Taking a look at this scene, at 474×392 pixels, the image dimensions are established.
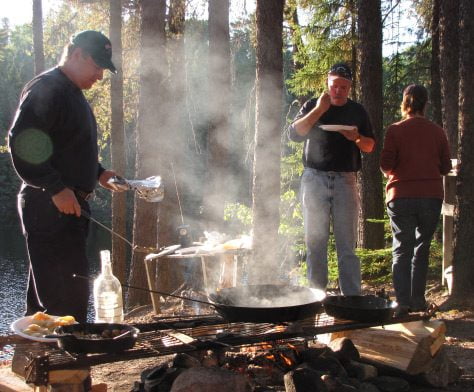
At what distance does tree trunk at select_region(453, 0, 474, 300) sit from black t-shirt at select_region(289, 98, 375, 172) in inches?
54.9

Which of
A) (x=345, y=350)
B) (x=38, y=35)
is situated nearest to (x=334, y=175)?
→ (x=345, y=350)

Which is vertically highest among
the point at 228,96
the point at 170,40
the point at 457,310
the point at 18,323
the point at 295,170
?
the point at 170,40

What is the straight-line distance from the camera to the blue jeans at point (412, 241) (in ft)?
15.2

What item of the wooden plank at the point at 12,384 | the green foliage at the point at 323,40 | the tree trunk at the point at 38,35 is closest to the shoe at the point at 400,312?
the wooden plank at the point at 12,384

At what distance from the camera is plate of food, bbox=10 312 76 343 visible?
261 cm

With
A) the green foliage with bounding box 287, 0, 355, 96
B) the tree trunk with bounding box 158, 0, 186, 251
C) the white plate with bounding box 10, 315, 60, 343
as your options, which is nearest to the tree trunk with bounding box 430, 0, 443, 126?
the green foliage with bounding box 287, 0, 355, 96

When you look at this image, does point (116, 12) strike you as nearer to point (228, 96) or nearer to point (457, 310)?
point (228, 96)

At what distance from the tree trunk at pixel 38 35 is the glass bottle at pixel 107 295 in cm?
A: 1089

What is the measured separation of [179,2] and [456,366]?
961cm

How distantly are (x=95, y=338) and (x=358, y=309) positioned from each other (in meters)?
1.50

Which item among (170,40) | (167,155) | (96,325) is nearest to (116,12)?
(170,40)

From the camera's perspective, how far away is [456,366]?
356 cm

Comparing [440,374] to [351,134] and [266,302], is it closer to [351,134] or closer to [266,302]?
[266,302]

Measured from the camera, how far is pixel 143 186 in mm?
3701
